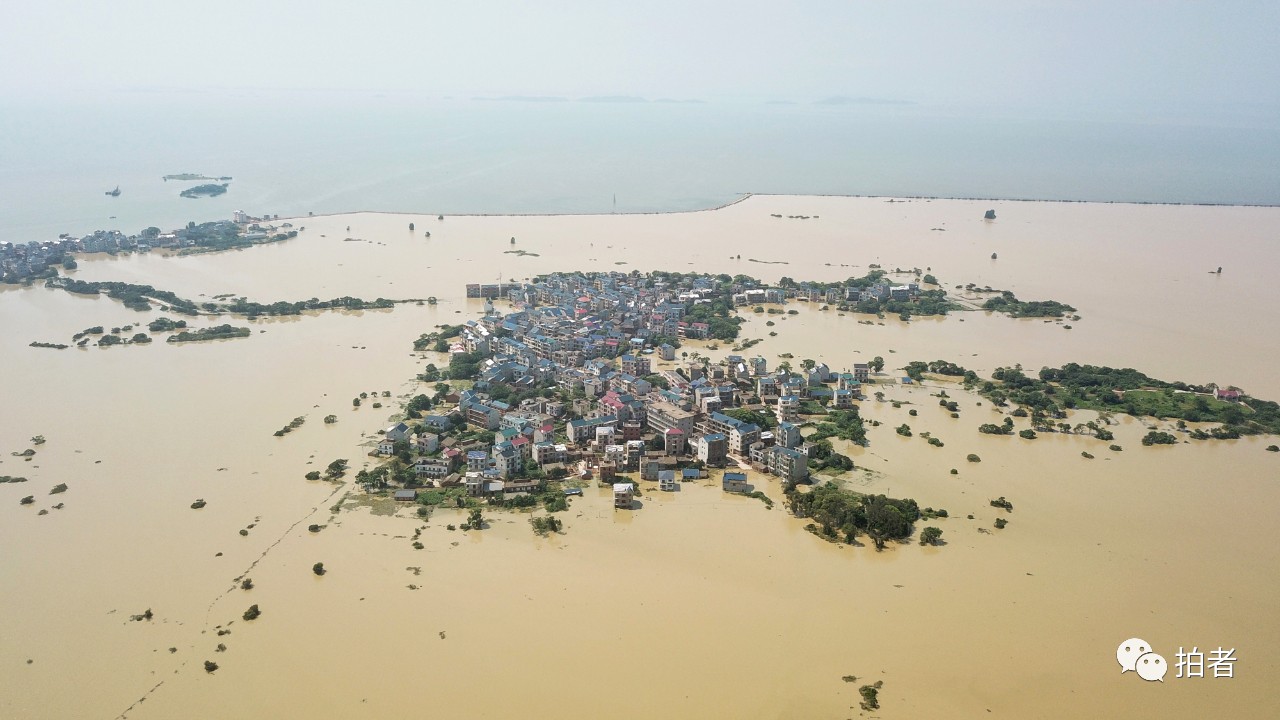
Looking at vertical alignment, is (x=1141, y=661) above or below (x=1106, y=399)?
below

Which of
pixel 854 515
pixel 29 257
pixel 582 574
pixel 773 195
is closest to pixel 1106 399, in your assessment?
pixel 854 515

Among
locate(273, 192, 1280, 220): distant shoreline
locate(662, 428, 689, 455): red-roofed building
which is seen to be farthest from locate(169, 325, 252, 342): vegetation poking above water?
locate(273, 192, 1280, 220): distant shoreline

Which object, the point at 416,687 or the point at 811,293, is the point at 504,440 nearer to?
the point at 416,687

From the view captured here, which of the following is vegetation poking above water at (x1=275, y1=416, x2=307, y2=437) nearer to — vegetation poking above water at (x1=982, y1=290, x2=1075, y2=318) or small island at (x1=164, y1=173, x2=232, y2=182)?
vegetation poking above water at (x1=982, y1=290, x2=1075, y2=318)

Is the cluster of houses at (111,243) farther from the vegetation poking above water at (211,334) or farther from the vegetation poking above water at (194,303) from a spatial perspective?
the vegetation poking above water at (211,334)

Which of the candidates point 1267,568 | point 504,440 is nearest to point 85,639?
point 504,440

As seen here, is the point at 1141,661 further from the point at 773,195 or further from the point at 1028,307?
the point at 773,195

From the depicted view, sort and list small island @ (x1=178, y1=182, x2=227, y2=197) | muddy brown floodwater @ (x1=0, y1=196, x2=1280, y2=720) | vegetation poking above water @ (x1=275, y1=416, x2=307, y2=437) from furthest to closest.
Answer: small island @ (x1=178, y1=182, x2=227, y2=197) → vegetation poking above water @ (x1=275, y1=416, x2=307, y2=437) → muddy brown floodwater @ (x1=0, y1=196, x2=1280, y2=720)
